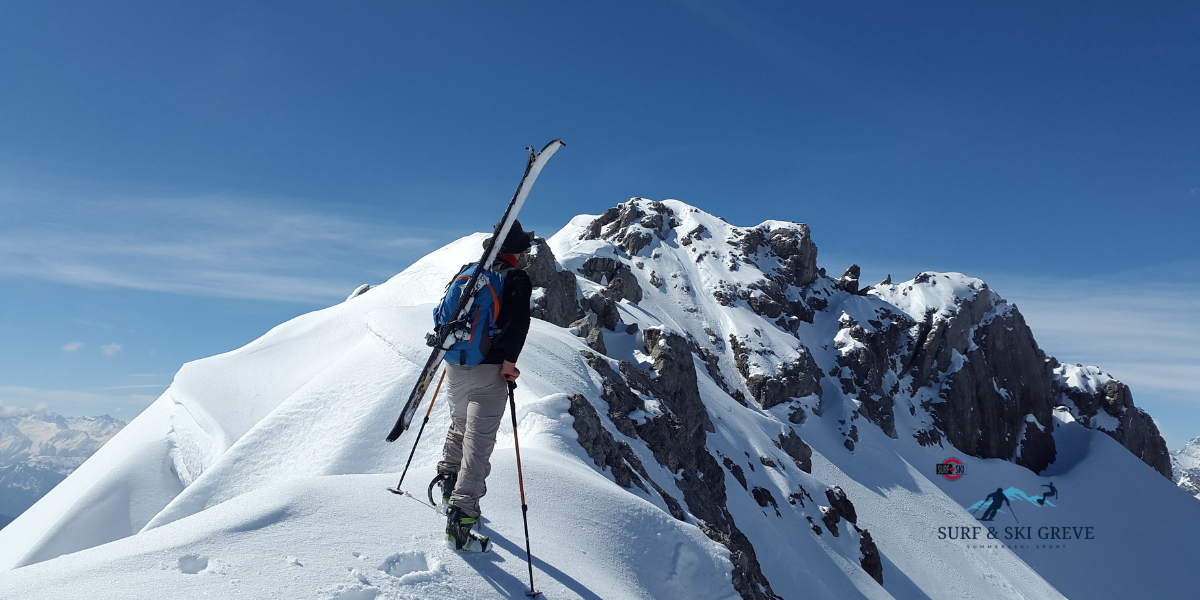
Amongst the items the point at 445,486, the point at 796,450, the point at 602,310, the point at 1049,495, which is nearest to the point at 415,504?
the point at 445,486

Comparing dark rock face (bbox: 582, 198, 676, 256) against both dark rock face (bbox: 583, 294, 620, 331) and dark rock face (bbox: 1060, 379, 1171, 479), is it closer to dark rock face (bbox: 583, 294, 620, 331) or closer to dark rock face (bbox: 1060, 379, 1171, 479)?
dark rock face (bbox: 583, 294, 620, 331)

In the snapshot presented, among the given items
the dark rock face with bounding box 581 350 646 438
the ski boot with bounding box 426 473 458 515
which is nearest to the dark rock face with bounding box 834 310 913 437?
the dark rock face with bounding box 581 350 646 438

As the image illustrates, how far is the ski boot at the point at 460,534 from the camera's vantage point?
6125 mm

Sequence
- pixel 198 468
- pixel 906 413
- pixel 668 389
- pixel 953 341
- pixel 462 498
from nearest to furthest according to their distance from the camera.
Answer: pixel 462 498, pixel 198 468, pixel 668 389, pixel 906 413, pixel 953 341

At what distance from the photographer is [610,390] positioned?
24.2 meters

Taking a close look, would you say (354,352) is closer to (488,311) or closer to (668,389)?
(488,311)

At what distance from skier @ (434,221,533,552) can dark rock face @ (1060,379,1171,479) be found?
12979 cm

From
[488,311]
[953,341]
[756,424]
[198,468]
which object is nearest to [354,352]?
[198,468]

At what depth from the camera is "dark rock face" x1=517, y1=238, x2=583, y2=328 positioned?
40188 millimetres

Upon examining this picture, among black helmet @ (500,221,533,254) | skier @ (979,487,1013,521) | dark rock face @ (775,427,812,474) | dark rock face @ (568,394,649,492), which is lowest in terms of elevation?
skier @ (979,487,1013,521)

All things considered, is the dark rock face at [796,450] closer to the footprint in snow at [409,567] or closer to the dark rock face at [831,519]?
the dark rock face at [831,519]

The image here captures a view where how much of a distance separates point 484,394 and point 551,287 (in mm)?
35485

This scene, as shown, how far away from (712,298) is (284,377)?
3041 inches

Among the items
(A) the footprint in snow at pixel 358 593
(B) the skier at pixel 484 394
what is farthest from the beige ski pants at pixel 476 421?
(A) the footprint in snow at pixel 358 593
